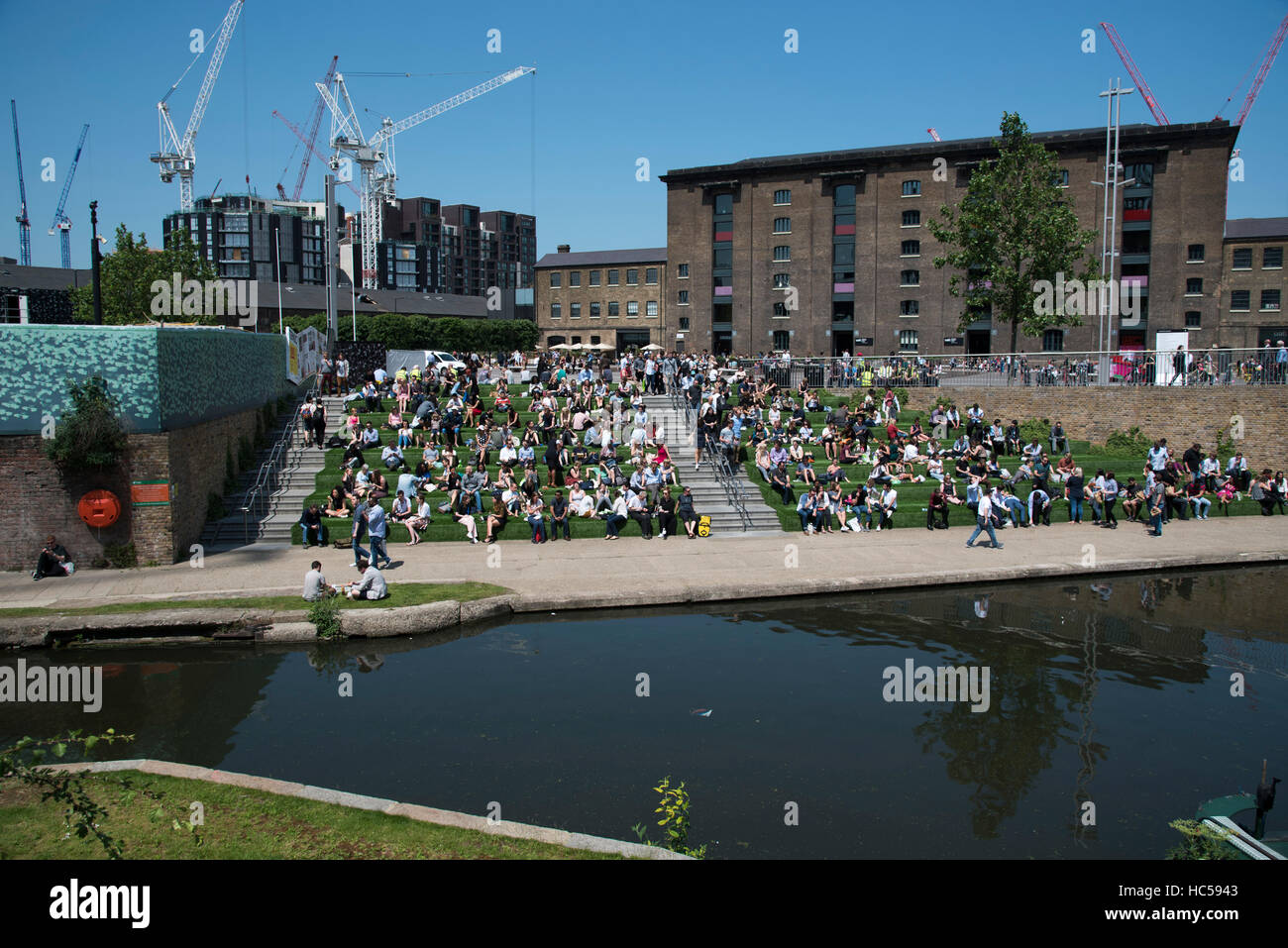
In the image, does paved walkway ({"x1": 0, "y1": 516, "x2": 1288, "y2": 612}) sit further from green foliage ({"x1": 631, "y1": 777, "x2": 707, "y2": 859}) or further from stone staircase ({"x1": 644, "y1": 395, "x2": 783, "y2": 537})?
green foliage ({"x1": 631, "y1": 777, "x2": 707, "y2": 859})

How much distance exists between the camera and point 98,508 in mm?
17797

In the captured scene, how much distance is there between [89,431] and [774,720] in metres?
14.7

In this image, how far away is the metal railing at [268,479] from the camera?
2117cm

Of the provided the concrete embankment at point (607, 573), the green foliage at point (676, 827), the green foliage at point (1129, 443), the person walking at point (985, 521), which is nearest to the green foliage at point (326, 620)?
the concrete embankment at point (607, 573)

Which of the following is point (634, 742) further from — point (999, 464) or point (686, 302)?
point (686, 302)

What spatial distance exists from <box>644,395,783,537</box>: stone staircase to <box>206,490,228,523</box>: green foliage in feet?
36.5

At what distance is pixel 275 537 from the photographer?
67.7ft

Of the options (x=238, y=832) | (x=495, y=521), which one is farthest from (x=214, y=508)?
(x=238, y=832)

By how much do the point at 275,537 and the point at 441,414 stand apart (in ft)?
21.5

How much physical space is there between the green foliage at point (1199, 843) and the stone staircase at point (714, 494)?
548 inches

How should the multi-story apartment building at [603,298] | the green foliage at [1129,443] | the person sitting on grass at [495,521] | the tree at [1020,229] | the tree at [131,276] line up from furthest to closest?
the multi-story apartment building at [603,298] → the tree at [131,276] → the tree at [1020,229] → the green foliage at [1129,443] → the person sitting on grass at [495,521]

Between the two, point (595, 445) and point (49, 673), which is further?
point (595, 445)

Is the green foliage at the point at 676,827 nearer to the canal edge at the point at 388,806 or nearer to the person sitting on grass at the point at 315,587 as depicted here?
the canal edge at the point at 388,806
